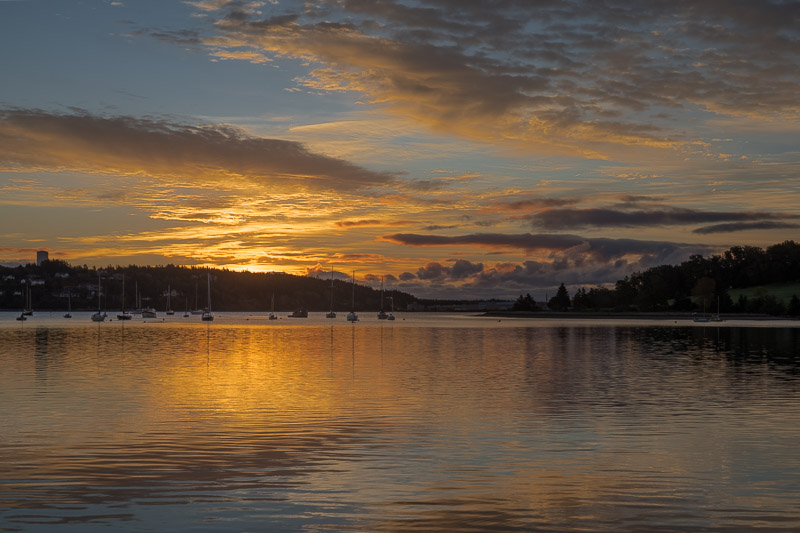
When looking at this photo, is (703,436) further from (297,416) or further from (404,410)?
(297,416)

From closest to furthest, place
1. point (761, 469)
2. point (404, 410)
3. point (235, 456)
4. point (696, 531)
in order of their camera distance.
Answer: point (696, 531), point (761, 469), point (235, 456), point (404, 410)

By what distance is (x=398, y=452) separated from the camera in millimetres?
24859

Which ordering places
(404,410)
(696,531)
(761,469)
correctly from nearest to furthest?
(696,531), (761,469), (404,410)

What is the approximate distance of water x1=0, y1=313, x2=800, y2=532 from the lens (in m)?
17.2

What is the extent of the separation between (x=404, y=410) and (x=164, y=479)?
15526 mm

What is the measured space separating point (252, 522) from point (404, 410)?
1868cm

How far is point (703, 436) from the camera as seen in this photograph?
27953 mm

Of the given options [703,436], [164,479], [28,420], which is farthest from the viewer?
[28,420]

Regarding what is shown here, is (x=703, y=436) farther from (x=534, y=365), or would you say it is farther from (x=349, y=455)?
(x=534, y=365)

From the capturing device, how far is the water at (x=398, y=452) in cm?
1725

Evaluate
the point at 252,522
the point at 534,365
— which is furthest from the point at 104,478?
the point at 534,365

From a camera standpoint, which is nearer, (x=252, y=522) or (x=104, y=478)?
(x=252, y=522)

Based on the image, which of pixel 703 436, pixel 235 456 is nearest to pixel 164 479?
pixel 235 456

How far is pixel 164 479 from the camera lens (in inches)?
814
